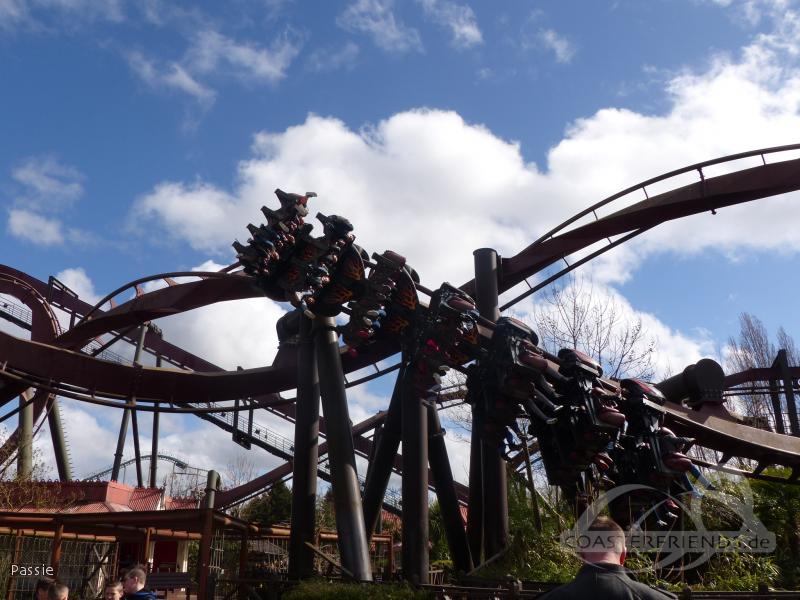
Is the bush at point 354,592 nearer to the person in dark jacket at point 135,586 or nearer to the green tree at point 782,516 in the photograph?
the person in dark jacket at point 135,586

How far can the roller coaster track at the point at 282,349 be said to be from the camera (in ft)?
30.1

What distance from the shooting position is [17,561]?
10.1m

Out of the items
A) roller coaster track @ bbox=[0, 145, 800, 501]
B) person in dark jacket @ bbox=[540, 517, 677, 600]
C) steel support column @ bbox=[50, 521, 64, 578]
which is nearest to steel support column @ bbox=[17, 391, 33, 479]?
roller coaster track @ bbox=[0, 145, 800, 501]

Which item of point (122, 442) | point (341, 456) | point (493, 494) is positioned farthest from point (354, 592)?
point (122, 442)

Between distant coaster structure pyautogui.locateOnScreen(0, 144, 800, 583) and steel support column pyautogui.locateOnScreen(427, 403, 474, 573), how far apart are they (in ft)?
0.06

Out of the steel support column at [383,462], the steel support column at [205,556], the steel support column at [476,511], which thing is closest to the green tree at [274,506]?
the steel support column at [383,462]

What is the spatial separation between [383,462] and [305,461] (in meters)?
1.07

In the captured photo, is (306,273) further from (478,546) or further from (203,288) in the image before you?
(478,546)

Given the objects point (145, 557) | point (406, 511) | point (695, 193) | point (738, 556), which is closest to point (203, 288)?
point (145, 557)

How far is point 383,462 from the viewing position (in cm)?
990

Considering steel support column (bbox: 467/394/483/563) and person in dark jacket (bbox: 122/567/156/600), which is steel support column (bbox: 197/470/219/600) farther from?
person in dark jacket (bbox: 122/567/156/600)

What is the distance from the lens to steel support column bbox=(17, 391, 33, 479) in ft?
52.5

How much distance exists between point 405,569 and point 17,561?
560 centimetres

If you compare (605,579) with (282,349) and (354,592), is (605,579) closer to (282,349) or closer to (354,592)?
(354,592)
